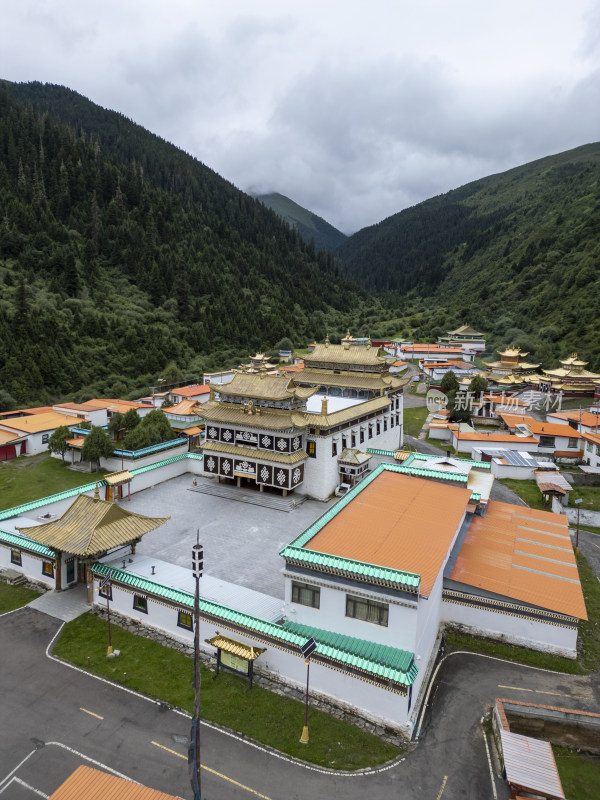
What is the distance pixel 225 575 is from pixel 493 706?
11.5m

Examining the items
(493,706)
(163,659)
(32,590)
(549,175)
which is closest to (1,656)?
(32,590)

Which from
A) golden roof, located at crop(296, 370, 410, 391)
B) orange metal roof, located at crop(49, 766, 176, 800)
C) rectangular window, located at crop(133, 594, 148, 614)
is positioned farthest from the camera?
golden roof, located at crop(296, 370, 410, 391)

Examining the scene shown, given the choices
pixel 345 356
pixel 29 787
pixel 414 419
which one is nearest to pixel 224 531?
pixel 29 787

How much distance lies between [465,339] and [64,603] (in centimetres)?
8781

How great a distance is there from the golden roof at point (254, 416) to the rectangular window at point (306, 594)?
14163 millimetres

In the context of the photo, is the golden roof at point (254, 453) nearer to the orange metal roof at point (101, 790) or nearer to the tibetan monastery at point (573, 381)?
the orange metal roof at point (101, 790)

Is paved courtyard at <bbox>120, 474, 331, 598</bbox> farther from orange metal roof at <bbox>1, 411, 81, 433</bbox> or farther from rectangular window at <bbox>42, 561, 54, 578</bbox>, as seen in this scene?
orange metal roof at <bbox>1, 411, 81, 433</bbox>

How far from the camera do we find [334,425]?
1259 inches

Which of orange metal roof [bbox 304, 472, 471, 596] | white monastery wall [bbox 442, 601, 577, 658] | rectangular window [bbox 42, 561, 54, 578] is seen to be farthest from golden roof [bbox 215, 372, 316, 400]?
white monastery wall [bbox 442, 601, 577, 658]

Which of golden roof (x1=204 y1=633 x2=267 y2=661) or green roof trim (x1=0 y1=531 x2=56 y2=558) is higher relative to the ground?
green roof trim (x1=0 y1=531 x2=56 y2=558)

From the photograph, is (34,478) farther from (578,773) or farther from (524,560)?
(578,773)

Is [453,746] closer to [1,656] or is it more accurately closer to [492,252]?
[1,656]

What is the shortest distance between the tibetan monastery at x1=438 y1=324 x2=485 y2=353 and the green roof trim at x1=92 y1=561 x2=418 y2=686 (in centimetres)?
8094

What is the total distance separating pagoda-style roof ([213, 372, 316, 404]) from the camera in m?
31.4
